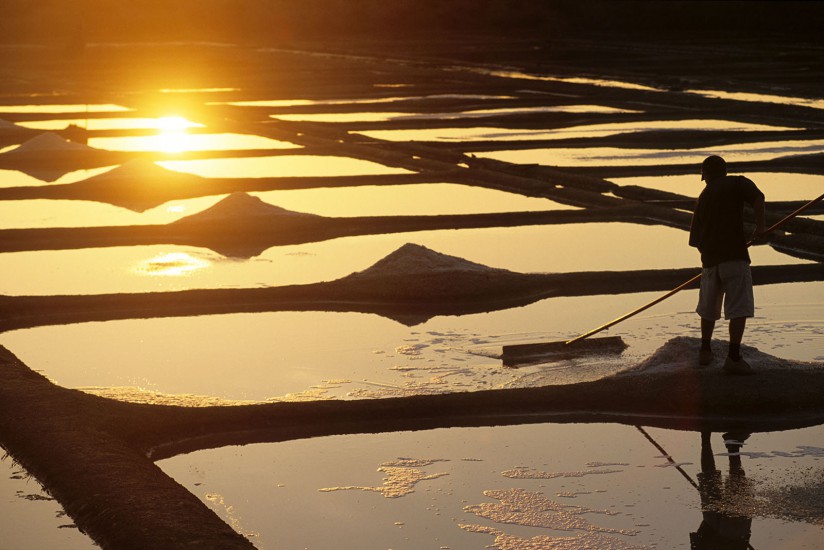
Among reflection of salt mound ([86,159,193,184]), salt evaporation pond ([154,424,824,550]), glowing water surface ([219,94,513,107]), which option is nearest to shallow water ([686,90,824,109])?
glowing water surface ([219,94,513,107])

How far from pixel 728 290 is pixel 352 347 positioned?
5.94 ft

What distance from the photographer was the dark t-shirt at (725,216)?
488 centimetres

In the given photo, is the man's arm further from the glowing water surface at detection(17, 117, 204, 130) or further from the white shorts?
the glowing water surface at detection(17, 117, 204, 130)

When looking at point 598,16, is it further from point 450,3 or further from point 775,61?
point 775,61

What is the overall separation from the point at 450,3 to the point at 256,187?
28111 millimetres

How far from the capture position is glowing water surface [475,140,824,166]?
12.8 m

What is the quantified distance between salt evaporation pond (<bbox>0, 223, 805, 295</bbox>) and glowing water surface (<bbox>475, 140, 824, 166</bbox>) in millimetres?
3515

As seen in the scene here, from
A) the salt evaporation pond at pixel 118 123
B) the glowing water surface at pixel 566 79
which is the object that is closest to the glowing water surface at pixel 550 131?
the salt evaporation pond at pixel 118 123

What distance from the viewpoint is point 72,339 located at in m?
6.42

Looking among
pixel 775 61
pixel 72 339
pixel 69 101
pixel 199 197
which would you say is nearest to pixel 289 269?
pixel 72 339

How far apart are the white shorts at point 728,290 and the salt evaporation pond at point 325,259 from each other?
9.64 feet

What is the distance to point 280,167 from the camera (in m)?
12.8

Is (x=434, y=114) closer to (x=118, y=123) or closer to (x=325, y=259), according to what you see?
(x=118, y=123)

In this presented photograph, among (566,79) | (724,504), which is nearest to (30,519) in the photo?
(724,504)
